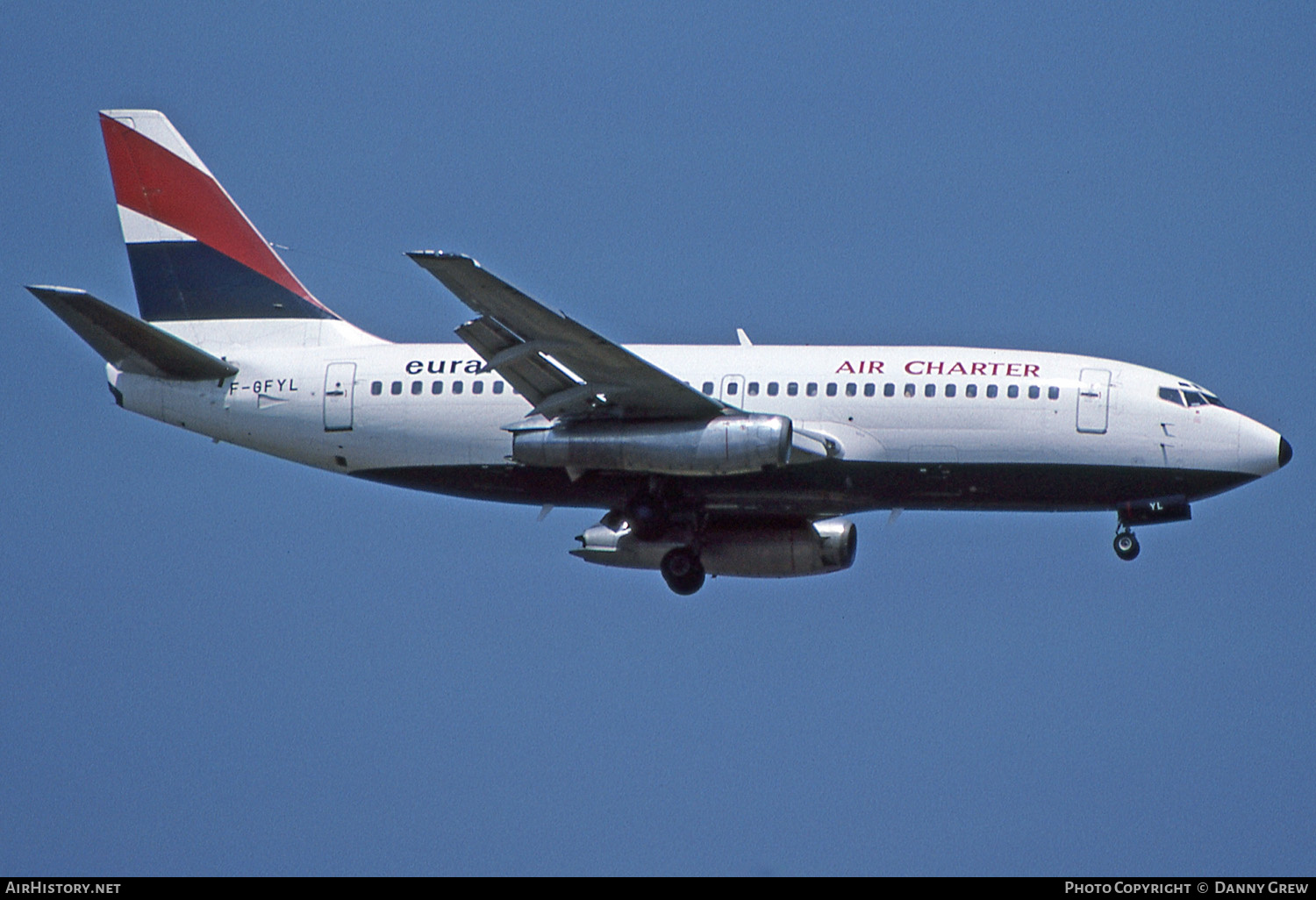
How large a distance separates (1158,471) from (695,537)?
9.45 m

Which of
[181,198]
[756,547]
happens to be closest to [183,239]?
[181,198]

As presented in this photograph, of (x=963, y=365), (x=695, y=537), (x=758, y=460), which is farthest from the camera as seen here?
(x=695, y=537)

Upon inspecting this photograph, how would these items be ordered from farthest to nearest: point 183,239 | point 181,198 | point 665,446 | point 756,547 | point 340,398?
point 181,198 < point 183,239 < point 756,547 < point 340,398 < point 665,446

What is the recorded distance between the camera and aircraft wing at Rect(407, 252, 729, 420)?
3106 cm

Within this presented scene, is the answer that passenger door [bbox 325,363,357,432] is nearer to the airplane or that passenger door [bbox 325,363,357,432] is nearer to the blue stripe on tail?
the airplane

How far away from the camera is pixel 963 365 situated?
35094 millimetres

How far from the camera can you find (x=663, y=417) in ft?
111

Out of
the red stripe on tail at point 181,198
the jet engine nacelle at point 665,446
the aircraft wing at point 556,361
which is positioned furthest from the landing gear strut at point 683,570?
the red stripe on tail at point 181,198

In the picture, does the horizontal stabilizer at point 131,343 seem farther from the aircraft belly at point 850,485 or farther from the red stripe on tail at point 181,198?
the aircraft belly at point 850,485

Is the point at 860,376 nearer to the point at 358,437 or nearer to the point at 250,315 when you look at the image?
the point at 358,437

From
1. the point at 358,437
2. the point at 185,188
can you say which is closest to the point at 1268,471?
the point at 358,437

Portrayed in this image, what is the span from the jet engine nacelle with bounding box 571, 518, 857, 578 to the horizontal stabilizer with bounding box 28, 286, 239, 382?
8.78 meters

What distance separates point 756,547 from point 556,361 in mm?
6641

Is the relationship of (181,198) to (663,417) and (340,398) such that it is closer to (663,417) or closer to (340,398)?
(340,398)
